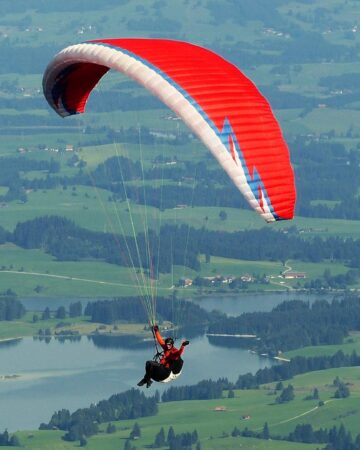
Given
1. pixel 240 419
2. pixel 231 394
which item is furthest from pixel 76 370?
pixel 240 419

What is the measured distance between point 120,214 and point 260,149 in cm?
11804

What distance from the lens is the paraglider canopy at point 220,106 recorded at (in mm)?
47500

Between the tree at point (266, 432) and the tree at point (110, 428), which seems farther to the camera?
the tree at point (110, 428)

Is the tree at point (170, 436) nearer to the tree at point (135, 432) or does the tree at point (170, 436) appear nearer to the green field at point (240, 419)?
the green field at point (240, 419)

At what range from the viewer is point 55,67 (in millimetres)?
53938

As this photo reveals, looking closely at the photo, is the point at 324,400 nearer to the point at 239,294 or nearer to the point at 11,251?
the point at 239,294

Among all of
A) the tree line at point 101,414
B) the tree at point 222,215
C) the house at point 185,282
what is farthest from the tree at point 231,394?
the tree at point 222,215

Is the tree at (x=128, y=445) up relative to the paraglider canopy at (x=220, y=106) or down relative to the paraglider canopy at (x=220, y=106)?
down

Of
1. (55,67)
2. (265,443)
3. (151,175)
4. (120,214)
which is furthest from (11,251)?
(55,67)

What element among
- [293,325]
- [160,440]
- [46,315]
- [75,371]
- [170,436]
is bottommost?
[160,440]

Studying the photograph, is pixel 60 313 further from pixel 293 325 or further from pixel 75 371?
pixel 75 371

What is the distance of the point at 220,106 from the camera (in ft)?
159

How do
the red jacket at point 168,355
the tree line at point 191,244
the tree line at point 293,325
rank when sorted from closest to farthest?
1. the red jacket at point 168,355
2. the tree line at point 293,325
3. the tree line at point 191,244

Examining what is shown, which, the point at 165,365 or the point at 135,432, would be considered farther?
the point at 135,432
